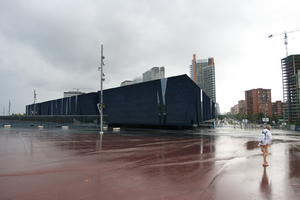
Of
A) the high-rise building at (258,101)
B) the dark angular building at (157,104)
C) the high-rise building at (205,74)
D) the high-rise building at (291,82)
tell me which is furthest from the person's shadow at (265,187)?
the high-rise building at (258,101)

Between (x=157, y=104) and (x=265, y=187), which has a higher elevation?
(x=157, y=104)

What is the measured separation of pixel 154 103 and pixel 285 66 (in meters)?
103

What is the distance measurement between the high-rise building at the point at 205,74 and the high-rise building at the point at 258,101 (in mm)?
27137

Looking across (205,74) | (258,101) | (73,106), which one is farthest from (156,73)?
(258,101)

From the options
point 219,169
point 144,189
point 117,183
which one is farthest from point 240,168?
point 117,183

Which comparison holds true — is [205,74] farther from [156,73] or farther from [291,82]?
→ [156,73]

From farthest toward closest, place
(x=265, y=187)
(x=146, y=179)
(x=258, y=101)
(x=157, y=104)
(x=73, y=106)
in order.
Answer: (x=258, y=101) < (x=73, y=106) < (x=157, y=104) < (x=146, y=179) < (x=265, y=187)

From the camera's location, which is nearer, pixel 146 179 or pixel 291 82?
pixel 146 179

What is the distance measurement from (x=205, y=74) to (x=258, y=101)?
4029cm

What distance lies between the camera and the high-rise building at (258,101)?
11519 centimetres

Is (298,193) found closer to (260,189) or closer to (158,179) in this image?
(260,189)

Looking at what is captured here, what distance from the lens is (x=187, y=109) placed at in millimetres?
34531

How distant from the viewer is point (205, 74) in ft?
415

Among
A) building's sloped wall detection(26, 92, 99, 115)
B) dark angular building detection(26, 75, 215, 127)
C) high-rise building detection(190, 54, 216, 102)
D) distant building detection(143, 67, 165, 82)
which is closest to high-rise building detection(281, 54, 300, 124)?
high-rise building detection(190, 54, 216, 102)
